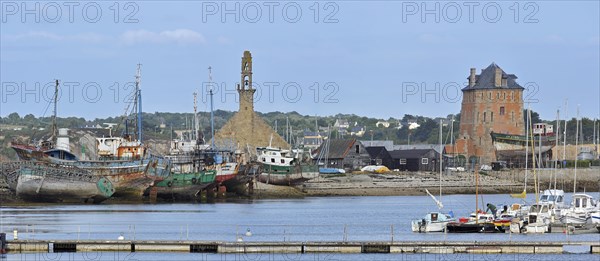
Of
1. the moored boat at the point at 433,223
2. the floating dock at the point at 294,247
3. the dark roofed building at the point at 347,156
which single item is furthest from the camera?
the dark roofed building at the point at 347,156

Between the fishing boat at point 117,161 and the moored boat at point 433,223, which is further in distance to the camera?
the fishing boat at point 117,161

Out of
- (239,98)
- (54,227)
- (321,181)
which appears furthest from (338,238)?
(239,98)

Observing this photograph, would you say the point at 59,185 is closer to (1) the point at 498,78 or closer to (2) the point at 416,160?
(2) the point at 416,160

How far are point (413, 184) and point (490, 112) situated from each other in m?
27.6

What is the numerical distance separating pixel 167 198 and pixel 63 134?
381 inches

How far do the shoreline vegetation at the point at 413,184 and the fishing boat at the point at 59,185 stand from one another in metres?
18.9

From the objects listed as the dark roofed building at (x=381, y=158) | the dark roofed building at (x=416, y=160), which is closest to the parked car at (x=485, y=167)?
the dark roofed building at (x=416, y=160)

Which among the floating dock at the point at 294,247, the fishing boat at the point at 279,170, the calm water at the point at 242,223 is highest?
the fishing boat at the point at 279,170

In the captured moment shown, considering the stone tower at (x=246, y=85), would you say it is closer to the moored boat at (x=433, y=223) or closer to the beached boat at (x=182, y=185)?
the beached boat at (x=182, y=185)

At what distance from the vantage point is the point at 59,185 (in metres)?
89.2

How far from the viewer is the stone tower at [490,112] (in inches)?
5723

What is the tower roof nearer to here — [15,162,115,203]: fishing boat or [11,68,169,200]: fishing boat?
[11,68,169,200]: fishing boat

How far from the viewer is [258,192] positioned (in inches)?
4277

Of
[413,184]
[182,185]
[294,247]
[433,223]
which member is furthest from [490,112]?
[294,247]
